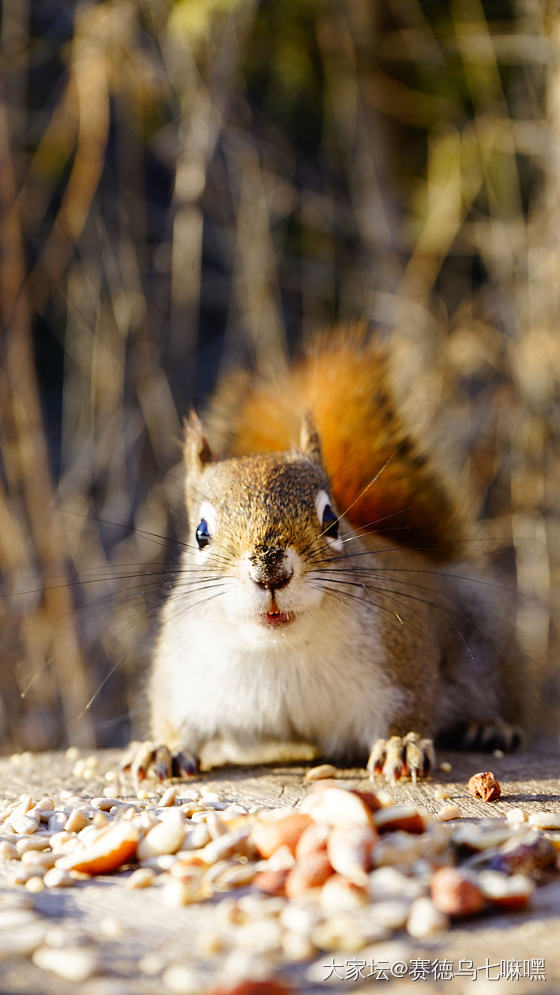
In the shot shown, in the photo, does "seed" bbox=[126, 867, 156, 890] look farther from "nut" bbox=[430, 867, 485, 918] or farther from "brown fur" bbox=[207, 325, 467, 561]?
"brown fur" bbox=[207, 325, 467, 561]

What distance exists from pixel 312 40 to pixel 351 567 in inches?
92.9

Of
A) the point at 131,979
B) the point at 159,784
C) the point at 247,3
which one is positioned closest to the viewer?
the point at 131,979

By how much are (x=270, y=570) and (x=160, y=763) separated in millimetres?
397

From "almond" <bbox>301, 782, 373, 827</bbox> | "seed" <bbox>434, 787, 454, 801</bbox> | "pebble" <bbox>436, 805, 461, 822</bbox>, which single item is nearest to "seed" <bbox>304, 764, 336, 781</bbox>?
"seed" <bbox>434, 787, 454, 801</bbox>

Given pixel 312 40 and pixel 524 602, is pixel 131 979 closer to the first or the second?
pixel 524 602

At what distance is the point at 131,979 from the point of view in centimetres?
71

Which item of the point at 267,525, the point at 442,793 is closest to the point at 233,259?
the point at 267,525

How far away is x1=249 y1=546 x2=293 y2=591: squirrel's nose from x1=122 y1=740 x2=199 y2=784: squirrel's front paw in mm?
371

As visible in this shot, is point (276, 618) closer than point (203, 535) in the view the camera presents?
Yes

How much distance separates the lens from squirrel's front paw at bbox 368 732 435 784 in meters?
1.38

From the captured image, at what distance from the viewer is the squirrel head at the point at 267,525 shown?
130cm

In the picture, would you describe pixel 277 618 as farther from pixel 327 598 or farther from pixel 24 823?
pixel 24 823

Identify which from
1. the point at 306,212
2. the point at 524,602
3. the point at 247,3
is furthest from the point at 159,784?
the point at 306,212

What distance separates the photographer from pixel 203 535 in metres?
1.50
